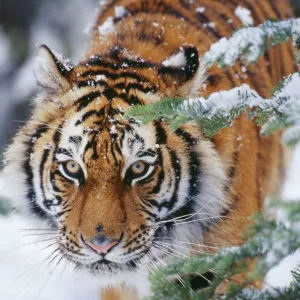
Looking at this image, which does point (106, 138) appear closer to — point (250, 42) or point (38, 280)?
point (250, 42)

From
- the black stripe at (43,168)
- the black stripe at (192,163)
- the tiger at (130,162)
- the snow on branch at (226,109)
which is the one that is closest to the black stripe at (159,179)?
the tiger at (130,162)

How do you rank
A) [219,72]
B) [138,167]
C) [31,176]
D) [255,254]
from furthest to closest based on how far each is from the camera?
1. [219,72]
2. [31,176]
3. [138,167]
4. [255,254]

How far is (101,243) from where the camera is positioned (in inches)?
71.2

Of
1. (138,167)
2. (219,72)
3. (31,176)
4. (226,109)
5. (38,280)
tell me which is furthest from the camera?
(38,280)

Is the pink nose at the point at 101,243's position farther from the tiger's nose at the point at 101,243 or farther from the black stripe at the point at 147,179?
the black stripe at the point at 147,179

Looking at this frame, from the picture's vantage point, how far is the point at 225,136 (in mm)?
2143

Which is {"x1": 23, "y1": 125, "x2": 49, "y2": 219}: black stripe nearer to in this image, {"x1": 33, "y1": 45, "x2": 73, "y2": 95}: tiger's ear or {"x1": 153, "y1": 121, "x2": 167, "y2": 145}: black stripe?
{"x1": 33, "y1": 45, "x2": 73, "y2": 95}: tiger's ear

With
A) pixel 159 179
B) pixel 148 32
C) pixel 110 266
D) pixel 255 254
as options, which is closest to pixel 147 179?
pixel 159 179

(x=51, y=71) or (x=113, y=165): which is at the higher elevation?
(x=51, y=71)

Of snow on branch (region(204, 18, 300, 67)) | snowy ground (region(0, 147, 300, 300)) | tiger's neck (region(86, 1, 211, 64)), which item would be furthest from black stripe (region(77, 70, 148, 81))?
snow on branch (region(204, 18, 300, 67))

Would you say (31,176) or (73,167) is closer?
(73,167)

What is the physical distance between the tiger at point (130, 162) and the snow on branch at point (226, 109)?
2.02ft

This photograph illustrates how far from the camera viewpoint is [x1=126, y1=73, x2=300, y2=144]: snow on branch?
1167 mm

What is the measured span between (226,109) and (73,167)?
80 cm
